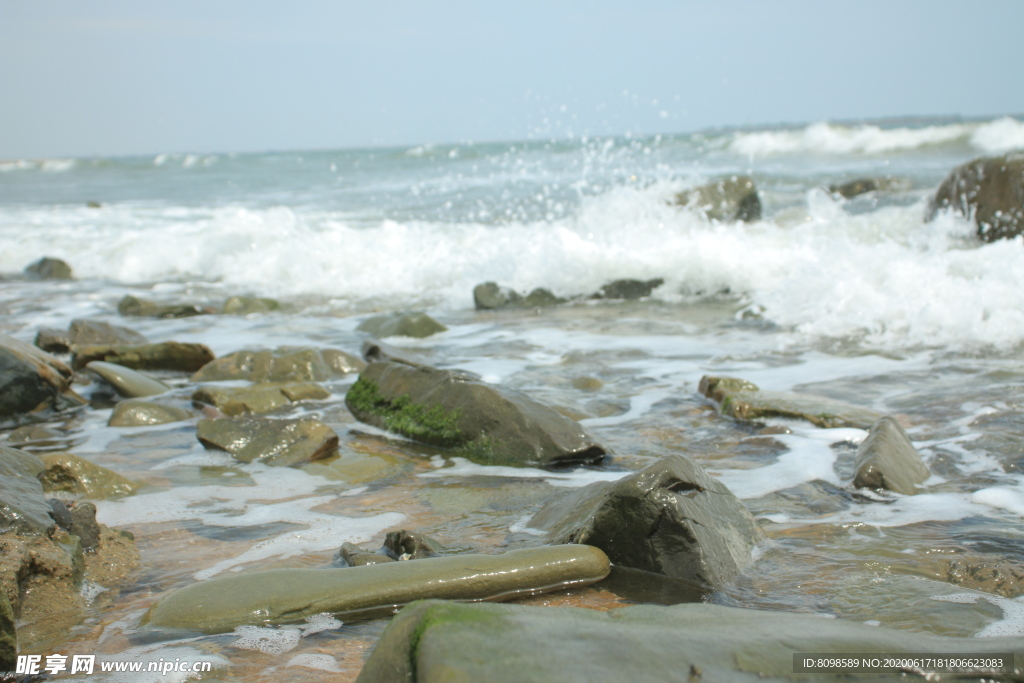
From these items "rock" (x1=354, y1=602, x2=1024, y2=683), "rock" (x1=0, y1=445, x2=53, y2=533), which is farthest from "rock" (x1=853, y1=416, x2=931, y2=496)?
"rock" (x1=0, y1=445, x2=53, y2=533)

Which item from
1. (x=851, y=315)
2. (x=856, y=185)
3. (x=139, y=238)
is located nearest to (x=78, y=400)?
(x=851, y=315)

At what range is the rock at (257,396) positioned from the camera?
4.51 metres

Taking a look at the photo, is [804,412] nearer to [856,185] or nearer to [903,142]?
[856,185]

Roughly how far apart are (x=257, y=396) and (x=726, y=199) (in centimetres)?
787

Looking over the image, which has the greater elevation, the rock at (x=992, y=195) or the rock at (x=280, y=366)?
the rock at (x=992, y=195)

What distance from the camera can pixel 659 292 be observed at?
8.12 m

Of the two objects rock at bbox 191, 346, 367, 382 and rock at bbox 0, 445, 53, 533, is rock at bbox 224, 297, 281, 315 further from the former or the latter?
rock at bbox 0, 445, 53, 533

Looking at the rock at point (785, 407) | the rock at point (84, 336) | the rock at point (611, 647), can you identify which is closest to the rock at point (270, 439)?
the rock at point (785, 407)

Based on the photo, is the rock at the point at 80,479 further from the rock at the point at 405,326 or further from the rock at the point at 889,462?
the rock at the point at 405,326

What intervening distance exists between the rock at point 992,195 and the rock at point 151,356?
7.26 metres

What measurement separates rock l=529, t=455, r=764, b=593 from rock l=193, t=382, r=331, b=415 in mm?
2473

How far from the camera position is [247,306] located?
8.02 meters

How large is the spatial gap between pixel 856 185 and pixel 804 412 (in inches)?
449

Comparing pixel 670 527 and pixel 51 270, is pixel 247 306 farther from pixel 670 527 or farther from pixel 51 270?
pixel 670 527
